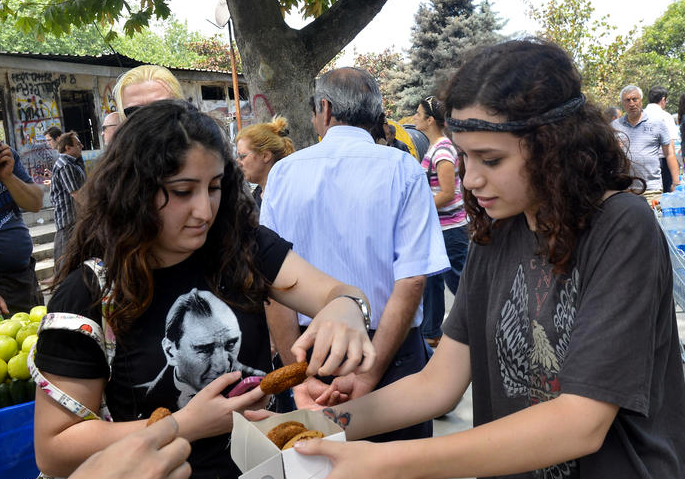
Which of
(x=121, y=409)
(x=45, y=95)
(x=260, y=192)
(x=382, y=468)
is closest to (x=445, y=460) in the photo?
(x=382, y=468)

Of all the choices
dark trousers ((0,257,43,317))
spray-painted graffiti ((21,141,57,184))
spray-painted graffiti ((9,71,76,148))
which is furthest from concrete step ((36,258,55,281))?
dark trousers ((0,257,43,317))

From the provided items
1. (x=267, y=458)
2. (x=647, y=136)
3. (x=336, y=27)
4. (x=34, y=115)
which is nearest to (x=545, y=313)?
(x=267, y=458)

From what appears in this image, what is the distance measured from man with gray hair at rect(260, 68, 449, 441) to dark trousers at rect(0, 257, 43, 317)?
2290mm

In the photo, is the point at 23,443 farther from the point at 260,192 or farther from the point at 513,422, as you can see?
the point at 260,192

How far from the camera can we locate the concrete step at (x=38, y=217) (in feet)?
38.5

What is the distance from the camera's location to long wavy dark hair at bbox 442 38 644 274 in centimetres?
151

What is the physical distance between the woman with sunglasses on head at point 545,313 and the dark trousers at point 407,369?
86 centimetres

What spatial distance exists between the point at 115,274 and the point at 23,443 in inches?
44.0

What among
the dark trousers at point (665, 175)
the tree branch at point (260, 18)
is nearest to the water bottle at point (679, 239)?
the tree branch at point (260, 18)

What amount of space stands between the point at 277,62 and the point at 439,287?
106 inches

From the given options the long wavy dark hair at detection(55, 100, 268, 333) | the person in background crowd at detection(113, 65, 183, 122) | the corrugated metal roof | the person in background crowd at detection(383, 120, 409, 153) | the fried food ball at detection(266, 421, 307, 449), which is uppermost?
the corrugated metal roof

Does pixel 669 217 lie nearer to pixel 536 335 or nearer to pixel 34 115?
pixel 536 335

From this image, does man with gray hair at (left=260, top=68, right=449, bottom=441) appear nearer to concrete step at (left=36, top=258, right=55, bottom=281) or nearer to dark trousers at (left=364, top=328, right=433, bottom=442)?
dark trousers at (left=364, top=328, right=433, bottom=442)

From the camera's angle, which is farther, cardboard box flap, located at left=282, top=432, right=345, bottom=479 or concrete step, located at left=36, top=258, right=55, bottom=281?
concrete step, located at left=36, top=258, right=55, bottom=281
